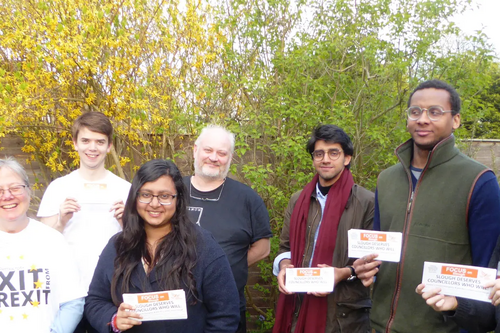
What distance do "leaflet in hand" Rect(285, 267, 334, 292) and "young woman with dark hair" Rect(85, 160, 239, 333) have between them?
65 cm

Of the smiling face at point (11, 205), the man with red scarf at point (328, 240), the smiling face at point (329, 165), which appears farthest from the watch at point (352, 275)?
the smiling face at point (11, 205)

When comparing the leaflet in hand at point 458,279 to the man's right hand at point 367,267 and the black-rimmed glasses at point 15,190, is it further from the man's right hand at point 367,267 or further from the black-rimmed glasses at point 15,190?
the black-rimmed glasses at point 15,190

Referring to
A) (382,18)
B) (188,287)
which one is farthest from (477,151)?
(188,287)

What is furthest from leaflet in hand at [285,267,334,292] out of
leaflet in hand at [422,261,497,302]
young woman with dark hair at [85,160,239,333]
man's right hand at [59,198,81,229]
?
man's right hand at [59,198,81,229]

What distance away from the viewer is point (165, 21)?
5520 millimetres

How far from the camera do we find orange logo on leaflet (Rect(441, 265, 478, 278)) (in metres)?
2.05

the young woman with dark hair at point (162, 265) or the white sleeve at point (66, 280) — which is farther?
the white sleeve at point (66, 280)

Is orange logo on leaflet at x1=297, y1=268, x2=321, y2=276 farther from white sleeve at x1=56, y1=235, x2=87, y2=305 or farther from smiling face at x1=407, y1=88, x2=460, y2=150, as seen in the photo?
white sleeve at x1=56, y1=235, x2=87, y2=305

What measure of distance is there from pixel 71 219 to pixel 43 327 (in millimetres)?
872

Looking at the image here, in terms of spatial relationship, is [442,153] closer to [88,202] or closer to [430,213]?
[430,213]

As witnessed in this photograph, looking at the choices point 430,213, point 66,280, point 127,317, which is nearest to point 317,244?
point 430,213

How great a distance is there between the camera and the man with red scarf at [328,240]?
3.03m

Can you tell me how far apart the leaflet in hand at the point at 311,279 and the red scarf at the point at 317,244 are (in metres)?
0.24

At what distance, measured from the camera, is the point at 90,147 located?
314cm
